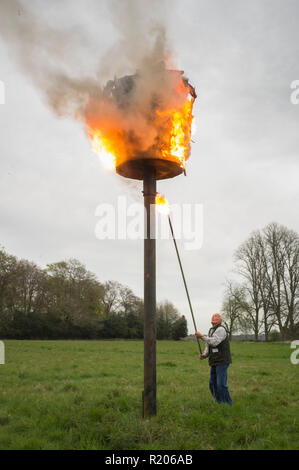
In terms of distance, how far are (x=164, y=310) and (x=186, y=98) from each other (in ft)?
317

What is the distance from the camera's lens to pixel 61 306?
64.4m

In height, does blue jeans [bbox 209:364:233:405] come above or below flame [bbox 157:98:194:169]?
below

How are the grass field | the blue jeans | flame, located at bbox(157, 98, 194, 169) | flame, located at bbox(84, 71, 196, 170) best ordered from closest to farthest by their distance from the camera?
the grass field, flame, located at bbox(84, 71, 196, 170), flame, located at bbox(157, 98, 194, 169), the blue jeans

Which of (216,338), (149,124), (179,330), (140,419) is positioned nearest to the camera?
(140,419)

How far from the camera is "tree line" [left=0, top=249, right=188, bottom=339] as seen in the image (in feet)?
187

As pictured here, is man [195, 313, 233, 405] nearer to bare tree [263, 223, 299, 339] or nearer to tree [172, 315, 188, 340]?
bare tree [263, 223, 299, 339]

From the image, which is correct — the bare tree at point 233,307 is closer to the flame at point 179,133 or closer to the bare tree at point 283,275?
the bare tree at point 283,275

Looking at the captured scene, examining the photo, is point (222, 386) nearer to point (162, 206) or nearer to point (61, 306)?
point (162, 206)

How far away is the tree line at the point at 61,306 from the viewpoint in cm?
5694

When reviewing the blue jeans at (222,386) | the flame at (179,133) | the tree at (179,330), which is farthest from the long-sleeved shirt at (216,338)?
the tree at (179,330)

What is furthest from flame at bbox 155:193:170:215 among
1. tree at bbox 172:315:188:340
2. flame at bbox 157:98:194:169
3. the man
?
tree at bbox 172:315:188:340

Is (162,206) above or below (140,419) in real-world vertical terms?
above

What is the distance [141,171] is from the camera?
8156 mm

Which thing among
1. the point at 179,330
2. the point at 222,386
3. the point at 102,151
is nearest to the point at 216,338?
the point at 222,386
